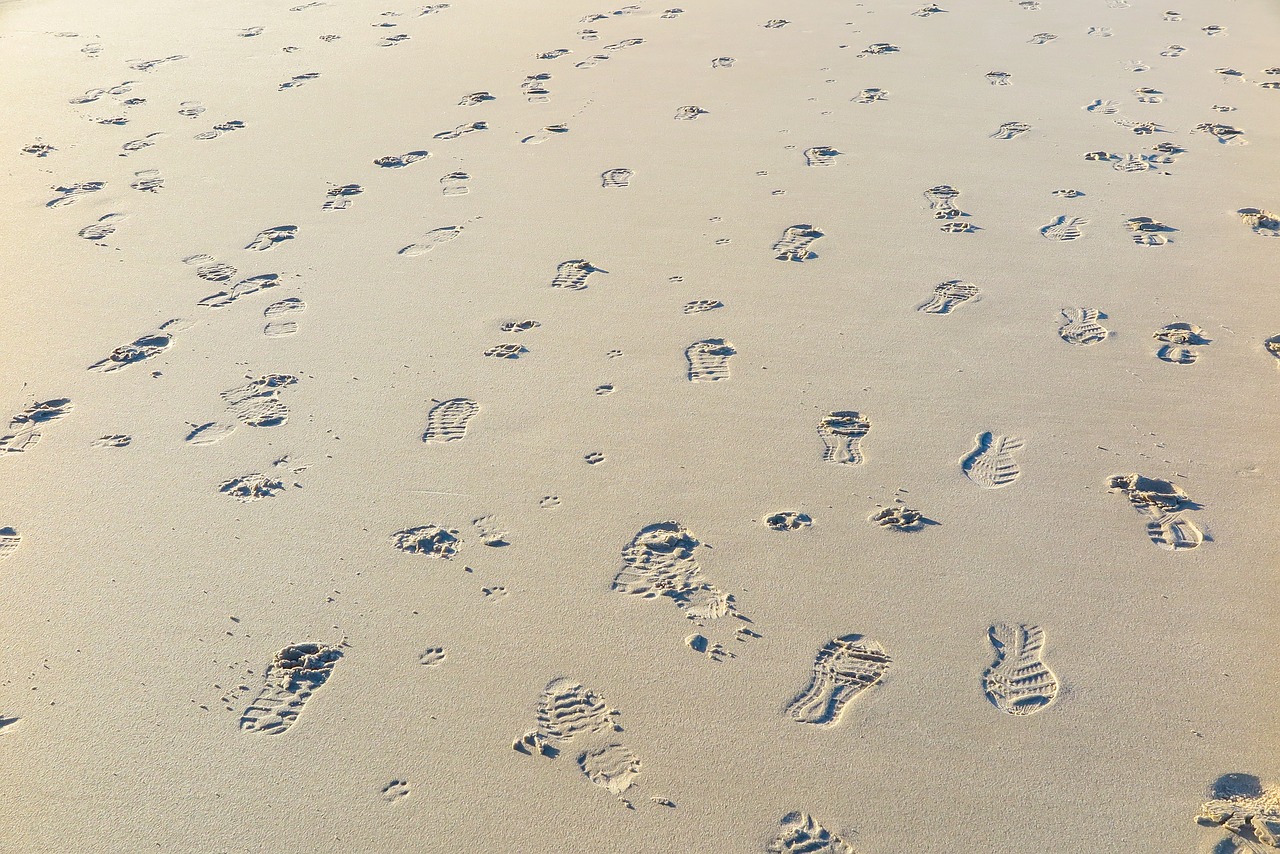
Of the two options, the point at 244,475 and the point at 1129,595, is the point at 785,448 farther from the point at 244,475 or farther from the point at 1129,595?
the point at 244,475

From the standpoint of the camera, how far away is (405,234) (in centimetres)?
432

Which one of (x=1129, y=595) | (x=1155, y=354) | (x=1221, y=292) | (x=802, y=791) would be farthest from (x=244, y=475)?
(x=1221, y=292)

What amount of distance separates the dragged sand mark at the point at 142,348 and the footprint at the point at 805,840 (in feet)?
9.24

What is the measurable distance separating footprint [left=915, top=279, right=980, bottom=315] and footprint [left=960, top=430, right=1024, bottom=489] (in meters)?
0.77

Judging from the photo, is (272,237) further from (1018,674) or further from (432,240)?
(1018,674)

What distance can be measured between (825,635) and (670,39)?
529 centimetres

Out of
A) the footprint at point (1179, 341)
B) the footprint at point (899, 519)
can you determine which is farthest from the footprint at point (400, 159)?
the footprint at point (1179, 341)

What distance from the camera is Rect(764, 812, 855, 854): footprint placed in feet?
6.53

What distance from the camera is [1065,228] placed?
165 inches

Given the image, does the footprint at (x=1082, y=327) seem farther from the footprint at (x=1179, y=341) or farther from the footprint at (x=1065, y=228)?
the footprint at (x=1065, y=228)

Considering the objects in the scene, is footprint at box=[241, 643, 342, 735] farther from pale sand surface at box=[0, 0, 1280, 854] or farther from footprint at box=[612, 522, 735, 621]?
footprint at box=[612, 522, 735, 621]

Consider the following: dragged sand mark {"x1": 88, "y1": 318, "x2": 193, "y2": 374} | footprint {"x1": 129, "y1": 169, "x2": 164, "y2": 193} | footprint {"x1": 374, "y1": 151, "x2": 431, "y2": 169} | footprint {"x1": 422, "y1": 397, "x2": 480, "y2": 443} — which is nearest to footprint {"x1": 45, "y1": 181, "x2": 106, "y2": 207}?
footprint {"x1": 129, "y1": 169, "x2": 164, "y2": 193}

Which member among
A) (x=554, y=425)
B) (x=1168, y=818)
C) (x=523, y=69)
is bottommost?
(x=1168, y=818)

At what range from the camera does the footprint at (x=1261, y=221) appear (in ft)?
13.4
